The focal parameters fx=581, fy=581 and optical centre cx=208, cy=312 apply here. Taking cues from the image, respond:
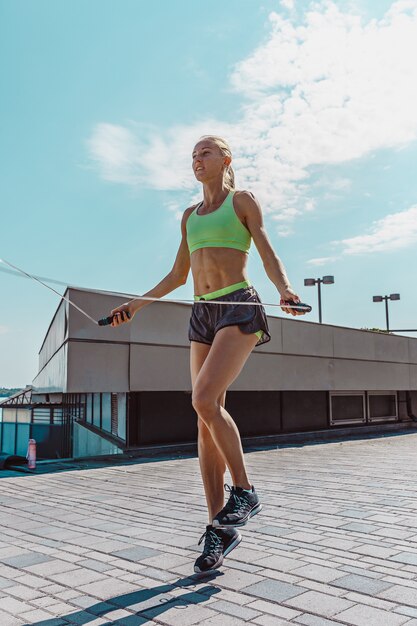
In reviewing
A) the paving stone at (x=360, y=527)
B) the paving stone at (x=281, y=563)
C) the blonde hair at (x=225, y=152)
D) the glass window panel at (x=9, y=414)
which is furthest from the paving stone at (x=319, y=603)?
the glass window panel at (x=9, y=414)

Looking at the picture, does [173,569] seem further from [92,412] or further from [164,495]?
[92,412]

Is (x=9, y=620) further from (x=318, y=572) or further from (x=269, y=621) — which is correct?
(x=318, y=572)

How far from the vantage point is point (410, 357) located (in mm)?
17250

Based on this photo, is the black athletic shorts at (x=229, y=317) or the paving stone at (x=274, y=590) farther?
the black athletic shorts at (x=229, y=317)

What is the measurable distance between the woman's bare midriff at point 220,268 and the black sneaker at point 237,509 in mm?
1139

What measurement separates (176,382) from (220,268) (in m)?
7.41

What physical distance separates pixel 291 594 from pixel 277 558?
0.64 m

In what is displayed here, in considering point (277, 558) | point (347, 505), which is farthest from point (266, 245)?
point (347, 505)

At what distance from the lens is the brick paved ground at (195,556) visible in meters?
2.47

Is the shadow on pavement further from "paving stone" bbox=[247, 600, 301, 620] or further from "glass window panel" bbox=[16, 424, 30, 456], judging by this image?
"glass window panel" bbox=[16, 424, 30, 456]

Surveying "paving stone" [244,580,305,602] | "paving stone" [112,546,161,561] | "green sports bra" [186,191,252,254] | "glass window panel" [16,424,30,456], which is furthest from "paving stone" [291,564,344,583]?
"glass window panel" [16,424,30,456]

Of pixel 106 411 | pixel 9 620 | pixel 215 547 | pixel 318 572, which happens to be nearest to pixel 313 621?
pixel 318 572

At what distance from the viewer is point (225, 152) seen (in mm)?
3541

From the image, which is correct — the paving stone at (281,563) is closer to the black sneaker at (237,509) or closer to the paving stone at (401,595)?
the black sneaker at (237,509)
